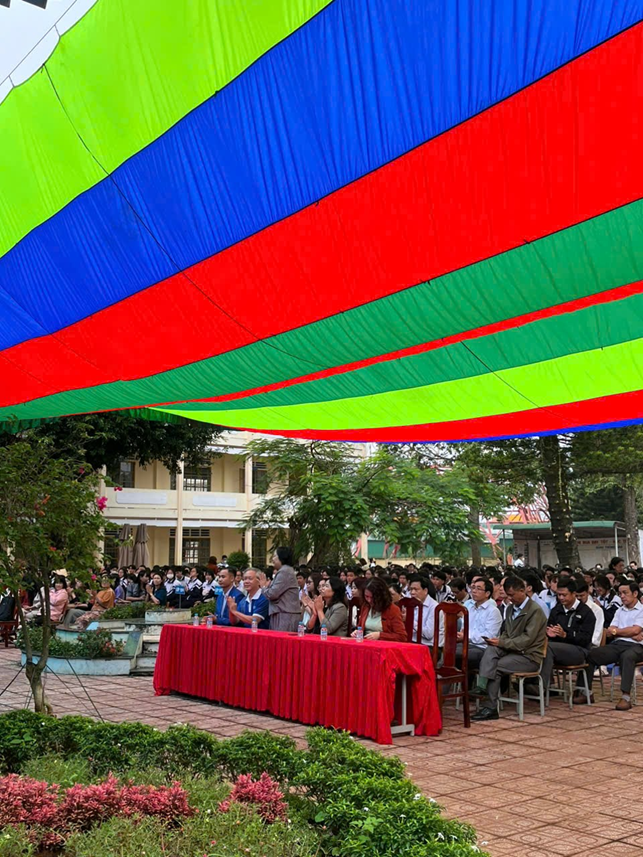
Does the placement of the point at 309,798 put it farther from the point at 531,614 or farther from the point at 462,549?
the point at 462,549

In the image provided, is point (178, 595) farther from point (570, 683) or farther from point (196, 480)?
point (196, 480)

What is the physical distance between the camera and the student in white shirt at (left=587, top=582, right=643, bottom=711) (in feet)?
30.1

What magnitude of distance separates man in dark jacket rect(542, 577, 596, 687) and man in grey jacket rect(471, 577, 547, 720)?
434mm

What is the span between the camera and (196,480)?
3847 centimetres

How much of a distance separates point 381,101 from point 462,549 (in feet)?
73.3

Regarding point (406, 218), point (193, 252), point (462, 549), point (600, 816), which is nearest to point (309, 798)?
point (600, 816)

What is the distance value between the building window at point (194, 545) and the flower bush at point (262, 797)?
34.8 meters

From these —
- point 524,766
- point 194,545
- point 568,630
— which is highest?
point 194,545

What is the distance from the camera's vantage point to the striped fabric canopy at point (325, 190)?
4.44m

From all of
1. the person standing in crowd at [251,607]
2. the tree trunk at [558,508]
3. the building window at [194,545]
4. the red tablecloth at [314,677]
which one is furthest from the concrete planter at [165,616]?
the building window at [194,545]

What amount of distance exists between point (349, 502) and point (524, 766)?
14.3 meters

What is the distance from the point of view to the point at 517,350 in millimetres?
8273

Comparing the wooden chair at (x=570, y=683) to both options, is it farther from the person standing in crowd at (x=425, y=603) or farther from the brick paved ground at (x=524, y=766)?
the person standing in crowd at (x=425, y=603)

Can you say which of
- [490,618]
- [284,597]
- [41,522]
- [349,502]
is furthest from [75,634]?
[349,502]
